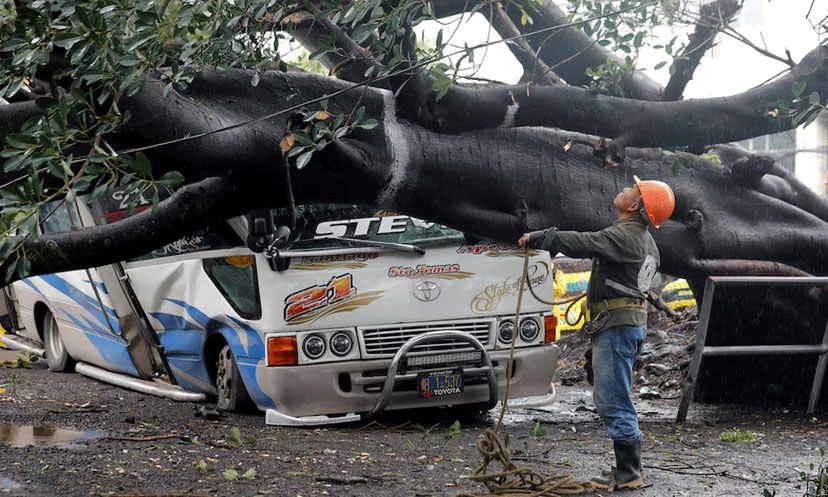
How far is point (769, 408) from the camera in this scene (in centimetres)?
937

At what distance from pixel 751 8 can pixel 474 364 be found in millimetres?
41024

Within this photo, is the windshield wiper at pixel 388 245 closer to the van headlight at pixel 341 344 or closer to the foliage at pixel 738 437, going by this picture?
the van headlight at pixel 341 344

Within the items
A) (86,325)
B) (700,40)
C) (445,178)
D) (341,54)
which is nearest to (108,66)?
(341,54)

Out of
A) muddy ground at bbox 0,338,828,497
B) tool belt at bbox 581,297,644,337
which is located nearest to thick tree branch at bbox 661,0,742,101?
tool belt at bbox 581,297,644,337

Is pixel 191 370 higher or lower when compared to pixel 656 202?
lower

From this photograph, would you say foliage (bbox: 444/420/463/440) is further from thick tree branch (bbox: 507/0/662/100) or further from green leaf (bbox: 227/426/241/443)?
thick tree branch (bbox: 507/0/662/100)

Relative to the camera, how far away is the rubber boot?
5891 mm

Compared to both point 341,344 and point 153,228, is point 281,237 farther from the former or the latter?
point 153,228

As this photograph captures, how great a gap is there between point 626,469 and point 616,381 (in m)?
0.52

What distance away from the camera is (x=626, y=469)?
5926 mm

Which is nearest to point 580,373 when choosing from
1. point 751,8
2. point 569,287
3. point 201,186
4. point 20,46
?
point 569,287

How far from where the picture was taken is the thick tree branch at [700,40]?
22.2ft

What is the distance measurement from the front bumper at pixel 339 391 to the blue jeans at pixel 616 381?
213 cm

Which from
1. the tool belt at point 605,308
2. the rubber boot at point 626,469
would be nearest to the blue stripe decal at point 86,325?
the tool belt at point 605,308
